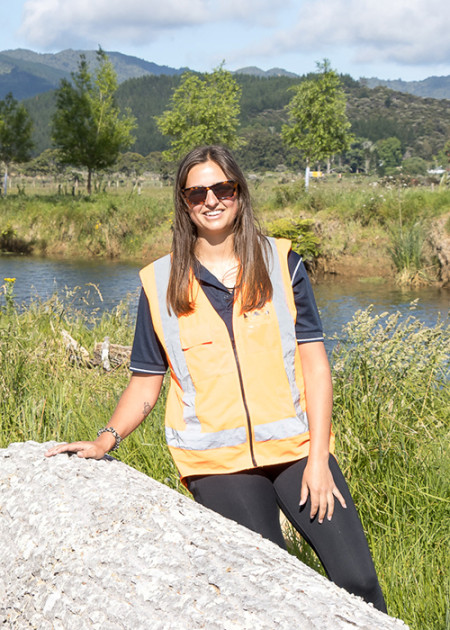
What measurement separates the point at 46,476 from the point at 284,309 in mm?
888

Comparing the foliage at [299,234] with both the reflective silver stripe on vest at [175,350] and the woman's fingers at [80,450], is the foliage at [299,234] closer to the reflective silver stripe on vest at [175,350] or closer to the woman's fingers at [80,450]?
the reflective silver stripe on vest at [175,350]

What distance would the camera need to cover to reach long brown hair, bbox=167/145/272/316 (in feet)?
7.09

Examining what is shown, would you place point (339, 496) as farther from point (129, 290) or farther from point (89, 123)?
point (89, 123)

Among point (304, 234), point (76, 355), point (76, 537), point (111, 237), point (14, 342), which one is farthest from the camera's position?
point (111, 237)

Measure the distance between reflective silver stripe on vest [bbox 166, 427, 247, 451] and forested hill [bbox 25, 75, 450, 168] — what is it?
105785 mm

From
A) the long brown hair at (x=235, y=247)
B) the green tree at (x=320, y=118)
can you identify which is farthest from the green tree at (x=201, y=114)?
the long brown hair at (x=235, y=247)

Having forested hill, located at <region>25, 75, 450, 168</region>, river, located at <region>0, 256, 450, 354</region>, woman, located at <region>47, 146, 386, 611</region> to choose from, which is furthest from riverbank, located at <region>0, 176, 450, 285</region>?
forested hill, located at <region>25, 75, 450, 168</region>

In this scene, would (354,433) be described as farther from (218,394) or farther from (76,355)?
(76,355)

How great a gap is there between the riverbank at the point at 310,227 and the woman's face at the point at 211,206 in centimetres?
907

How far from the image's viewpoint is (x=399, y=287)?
52.5ft

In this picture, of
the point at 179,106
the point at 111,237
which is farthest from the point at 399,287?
the point at 179,106

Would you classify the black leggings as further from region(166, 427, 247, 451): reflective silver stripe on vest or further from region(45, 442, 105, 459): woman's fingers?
region(45, 442, 105, 459): woman's fingers

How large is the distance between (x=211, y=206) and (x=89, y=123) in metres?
34.0

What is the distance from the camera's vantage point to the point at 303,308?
2.20 m
